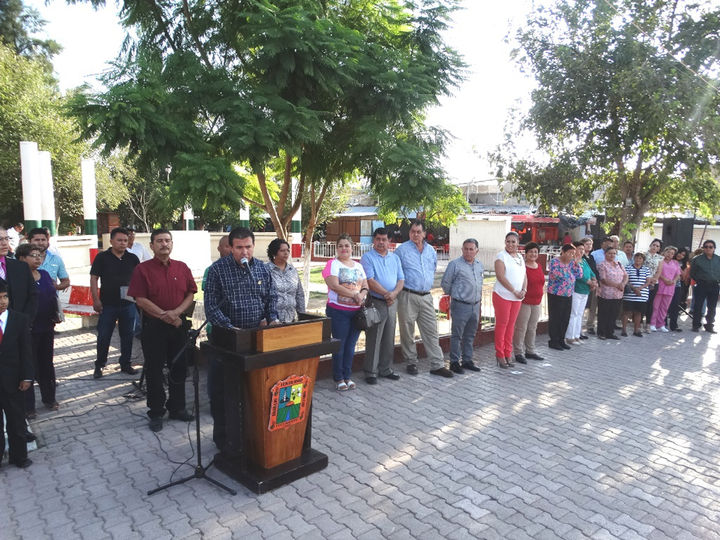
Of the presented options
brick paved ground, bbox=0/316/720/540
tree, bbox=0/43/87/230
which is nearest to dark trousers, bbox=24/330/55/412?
brick paved ground, bbox=0/316/720/540

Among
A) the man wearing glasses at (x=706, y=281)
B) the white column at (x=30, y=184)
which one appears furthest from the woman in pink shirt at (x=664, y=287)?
the white column at (x=30, y=184)

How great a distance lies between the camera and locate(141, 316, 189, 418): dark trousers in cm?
484

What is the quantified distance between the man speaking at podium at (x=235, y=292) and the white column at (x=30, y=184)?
12361 millimetres

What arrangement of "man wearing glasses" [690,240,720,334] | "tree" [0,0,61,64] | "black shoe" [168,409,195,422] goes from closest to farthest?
"black shoe" [168,409,195,422] < "man wearing glasses" [690,240,720,334] < "tree" [0,0,61,64]

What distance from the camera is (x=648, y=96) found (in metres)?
9.38

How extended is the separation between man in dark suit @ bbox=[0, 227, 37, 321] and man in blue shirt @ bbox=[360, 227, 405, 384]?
355cm

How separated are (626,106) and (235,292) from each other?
9454 millimetres

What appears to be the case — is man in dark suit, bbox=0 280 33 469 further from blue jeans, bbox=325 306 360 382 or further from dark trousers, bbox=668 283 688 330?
dark trousers, bbox=668 283 688 330

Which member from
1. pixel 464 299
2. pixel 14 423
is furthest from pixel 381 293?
pixel 14 423

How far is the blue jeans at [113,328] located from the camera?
20.7ft

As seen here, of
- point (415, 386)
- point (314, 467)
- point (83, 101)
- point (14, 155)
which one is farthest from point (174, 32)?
point (14, 155)

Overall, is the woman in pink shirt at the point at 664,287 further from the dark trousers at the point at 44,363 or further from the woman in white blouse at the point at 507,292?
the dark trousers at the point at 44,363

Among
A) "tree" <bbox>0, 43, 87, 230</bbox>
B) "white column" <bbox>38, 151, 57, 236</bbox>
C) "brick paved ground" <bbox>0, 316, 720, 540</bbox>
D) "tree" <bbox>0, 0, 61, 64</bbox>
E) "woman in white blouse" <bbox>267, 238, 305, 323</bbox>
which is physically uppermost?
"tree" <bbox>0, 0, 61, 64</bbox>

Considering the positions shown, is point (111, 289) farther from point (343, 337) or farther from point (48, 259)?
point (343, 337)
